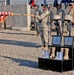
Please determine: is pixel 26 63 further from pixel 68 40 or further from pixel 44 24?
pixel 44 24

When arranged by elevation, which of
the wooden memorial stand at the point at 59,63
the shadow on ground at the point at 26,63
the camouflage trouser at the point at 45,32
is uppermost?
the camouflage trouser at the point at 45,32

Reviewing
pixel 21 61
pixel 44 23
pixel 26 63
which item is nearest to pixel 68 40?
pixel 26 63

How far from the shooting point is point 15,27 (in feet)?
82.5

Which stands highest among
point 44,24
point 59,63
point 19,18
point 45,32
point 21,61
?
point 44,24

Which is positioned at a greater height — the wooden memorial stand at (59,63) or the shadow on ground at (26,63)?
the wooden memorial stand at (59,63)

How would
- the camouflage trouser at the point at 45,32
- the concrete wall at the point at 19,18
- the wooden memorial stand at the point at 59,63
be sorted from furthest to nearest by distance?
the concrete wall at the point at 19,18, the camouflage trouser at the point at 45,32, the wooden memorial stand at the point at 59,63

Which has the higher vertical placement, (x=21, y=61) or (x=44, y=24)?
(x=44, y=24)

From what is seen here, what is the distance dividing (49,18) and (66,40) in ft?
10.6

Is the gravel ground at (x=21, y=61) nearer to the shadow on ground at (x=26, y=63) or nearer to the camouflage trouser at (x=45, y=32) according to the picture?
the shadow on ground at (x=26, y=63)

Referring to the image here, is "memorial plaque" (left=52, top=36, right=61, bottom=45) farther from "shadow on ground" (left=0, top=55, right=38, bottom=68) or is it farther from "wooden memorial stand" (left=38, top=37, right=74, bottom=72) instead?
"shadow on ground" (left=0, top=55, right=38, bottom=68)

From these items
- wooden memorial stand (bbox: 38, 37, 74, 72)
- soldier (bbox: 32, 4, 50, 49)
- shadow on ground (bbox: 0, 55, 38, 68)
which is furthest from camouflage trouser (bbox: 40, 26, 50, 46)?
wooden memorial stand (bbox: 38, 37, 74, 72)

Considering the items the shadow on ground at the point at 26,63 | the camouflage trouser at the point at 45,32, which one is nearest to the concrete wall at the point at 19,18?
the camouflage trouser at the point at 45,32

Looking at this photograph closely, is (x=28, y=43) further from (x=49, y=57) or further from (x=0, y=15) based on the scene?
(x=0, y=15)

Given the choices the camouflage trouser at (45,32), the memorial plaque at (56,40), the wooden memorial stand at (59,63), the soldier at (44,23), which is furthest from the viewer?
the camouflage trouser at (45,32)
